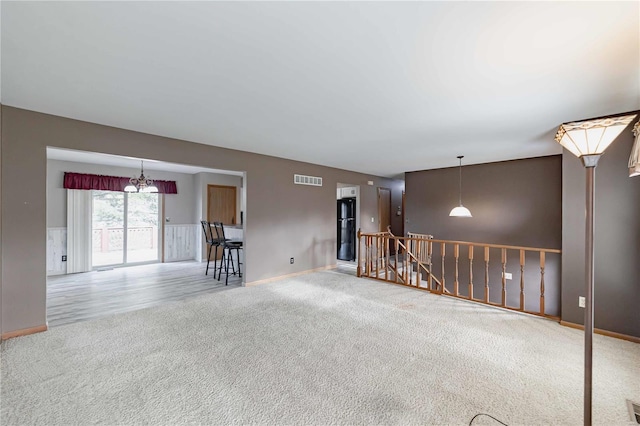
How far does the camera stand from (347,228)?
24.3 feet

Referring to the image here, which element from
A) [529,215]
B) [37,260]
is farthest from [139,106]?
[529,215]

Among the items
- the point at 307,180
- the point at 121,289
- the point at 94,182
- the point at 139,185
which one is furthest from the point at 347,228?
→ the point at 94,182

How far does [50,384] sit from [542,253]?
16.4 ft

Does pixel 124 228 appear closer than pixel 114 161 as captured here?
No

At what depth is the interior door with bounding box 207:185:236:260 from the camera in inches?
288

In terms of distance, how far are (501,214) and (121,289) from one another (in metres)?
7.32

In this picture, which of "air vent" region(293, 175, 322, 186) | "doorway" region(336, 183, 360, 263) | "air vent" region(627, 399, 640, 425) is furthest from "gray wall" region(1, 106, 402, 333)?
"air vent" region(627, 399, 640, 425)

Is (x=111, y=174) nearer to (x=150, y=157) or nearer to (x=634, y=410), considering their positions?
(x=150, y=157)

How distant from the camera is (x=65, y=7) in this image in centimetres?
141

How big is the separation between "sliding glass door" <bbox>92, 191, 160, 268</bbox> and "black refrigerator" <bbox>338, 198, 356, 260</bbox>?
4.80m

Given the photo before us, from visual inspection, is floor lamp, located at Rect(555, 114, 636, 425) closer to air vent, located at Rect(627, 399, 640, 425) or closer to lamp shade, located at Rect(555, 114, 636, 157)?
lamp shade, located at Rect(555, 114, 636, 157)

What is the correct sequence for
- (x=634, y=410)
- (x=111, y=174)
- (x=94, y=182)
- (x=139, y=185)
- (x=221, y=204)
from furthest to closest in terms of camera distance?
1. (x=221, y=204)
2. (x=111, y=174)
3. (x=94, y=182)
4. (x=139, y=185)
5. (x=634, y=410)

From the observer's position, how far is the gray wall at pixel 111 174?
18.1 ft

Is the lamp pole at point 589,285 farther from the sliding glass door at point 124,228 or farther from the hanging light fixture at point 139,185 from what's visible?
the sliding glass door at point 124,228
